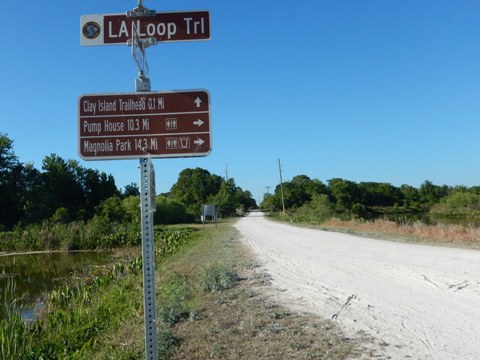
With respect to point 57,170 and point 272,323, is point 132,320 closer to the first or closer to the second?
point 272,323

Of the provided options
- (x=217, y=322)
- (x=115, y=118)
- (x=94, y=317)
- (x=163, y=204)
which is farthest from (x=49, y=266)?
(x=163, y=204)

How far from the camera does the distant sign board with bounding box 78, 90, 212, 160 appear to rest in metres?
3.31

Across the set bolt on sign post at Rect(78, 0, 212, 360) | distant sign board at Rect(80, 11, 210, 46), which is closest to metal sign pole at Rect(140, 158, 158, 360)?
bolt on sign post at Rect(78, 0, 212, 360)

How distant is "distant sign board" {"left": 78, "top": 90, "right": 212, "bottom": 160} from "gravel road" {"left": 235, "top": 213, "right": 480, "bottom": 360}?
3.28 metres

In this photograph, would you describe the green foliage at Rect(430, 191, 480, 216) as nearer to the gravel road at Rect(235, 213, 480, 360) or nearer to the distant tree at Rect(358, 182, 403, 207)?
the distant tree at Rect(358, 182, 403, 207)

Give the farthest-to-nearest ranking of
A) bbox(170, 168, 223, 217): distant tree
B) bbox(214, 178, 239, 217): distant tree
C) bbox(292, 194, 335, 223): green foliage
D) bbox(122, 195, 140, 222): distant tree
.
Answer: bbox(170, 168, 223, 217): distant tree, bbox(214, 178, 239, 217): distant tree, bbox(122, 195, 140, 222): distant tree, bbox(292, 194, 335, 223): green foliage

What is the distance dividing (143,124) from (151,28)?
84cm

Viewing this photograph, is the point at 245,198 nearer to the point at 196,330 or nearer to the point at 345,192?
the point at 345,192

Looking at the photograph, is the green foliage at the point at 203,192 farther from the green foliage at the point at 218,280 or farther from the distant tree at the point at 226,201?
the green foliage at the point at 218,280

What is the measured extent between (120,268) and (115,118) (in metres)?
15.0

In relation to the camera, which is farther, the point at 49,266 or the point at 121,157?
the point at 49,266

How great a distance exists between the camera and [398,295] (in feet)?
26.1

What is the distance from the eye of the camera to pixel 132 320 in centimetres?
689

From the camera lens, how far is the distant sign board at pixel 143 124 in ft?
10.9
